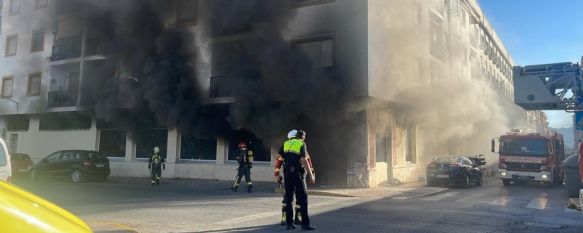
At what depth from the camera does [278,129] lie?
14.3m

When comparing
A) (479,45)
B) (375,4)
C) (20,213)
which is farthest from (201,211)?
(479,45)

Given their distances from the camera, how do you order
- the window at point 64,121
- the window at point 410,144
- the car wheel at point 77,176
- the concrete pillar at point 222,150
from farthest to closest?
the window at point 64,121 → the window at point 410,144 → the concrete pillar at point 222,150 → the car wheel at point 77,176

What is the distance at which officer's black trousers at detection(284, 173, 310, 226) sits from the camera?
20.4 feet

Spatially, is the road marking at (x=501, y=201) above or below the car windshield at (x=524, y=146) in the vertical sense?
below

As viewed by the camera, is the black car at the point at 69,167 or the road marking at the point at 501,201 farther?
the black car at the point at 69,167

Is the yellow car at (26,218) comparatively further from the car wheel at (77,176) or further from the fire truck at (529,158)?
the fire truck at (529,158)

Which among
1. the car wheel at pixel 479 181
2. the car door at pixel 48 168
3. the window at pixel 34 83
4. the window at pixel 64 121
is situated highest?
the window at pixel 34 83

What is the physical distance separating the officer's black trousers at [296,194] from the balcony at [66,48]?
1827 cm

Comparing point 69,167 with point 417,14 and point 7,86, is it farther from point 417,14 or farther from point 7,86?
point 417,14

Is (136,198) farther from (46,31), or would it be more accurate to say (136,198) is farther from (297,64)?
(46,31)

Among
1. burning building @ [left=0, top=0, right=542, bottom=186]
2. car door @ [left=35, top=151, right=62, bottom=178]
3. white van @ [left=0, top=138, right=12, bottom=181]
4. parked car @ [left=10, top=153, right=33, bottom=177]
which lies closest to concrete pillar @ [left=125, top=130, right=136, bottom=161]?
burning building @ [left=0, top=0, right=542, bottom=186]

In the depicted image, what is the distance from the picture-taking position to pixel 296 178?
20.7 feet

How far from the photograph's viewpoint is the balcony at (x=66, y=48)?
20.8 meters

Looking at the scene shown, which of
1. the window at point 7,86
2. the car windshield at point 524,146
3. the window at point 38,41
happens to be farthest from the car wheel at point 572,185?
the window at point 7,86
